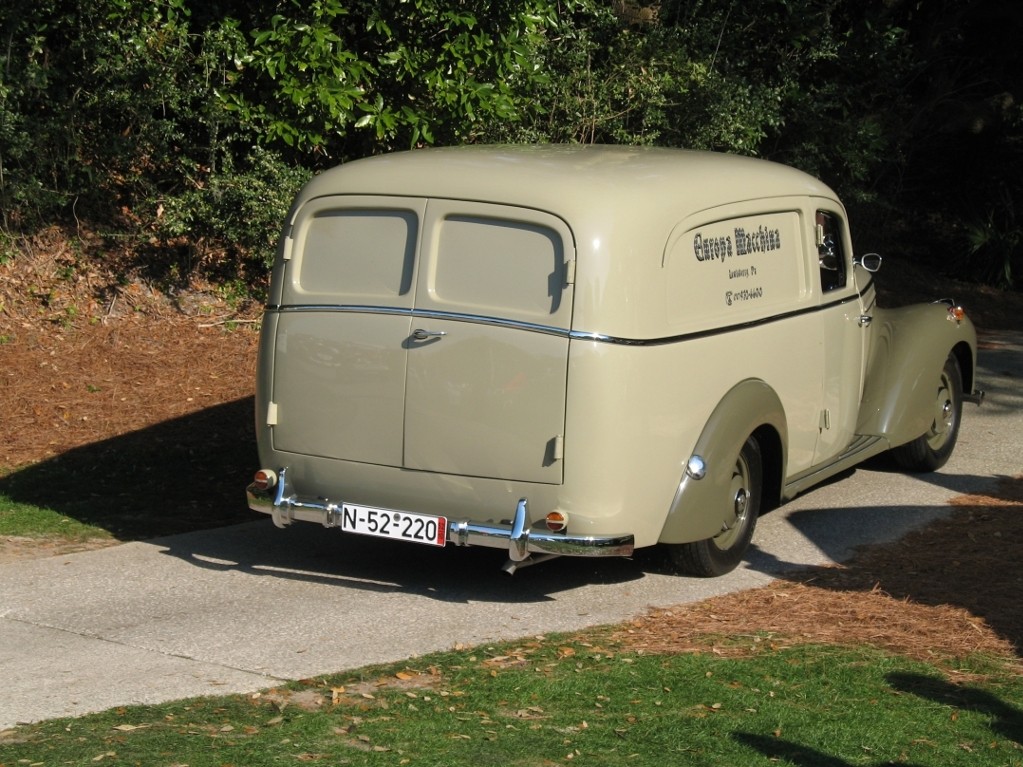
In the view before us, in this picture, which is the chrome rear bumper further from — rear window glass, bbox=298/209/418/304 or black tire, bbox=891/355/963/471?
black tire, bbox=891/355/963/471

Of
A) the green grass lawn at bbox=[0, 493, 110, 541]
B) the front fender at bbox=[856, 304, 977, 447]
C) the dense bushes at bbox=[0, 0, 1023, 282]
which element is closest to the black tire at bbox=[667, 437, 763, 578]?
the front fender at bbox=[856, 304, 977, 447]

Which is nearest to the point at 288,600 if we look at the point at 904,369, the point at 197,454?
the point at 197,454

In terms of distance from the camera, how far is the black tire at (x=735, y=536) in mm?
7332

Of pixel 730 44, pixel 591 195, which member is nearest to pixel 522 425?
pixel 591 195

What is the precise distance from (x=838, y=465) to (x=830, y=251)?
1.32 meters

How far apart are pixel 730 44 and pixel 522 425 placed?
1036cm

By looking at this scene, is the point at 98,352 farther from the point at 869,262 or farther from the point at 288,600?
the point at 869,262

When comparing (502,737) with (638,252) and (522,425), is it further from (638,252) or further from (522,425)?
(638,252)

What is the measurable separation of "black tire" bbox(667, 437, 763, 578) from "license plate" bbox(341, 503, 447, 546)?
133 centimetres

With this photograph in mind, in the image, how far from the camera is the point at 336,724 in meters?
5.18

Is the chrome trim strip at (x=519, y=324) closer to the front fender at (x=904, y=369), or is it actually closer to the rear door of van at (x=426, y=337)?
the rear door of van at (x=426, y=337)

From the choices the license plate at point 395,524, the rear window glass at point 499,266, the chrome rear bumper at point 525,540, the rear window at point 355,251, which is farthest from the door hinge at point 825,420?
the rear window at point 355,251

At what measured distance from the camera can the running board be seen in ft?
26.3

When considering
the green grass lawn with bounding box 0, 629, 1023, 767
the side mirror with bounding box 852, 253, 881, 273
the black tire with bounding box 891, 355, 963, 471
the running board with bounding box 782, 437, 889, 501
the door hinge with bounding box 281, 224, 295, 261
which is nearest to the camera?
the green grass lawn with bounding box 0, 629, 1023, 767
